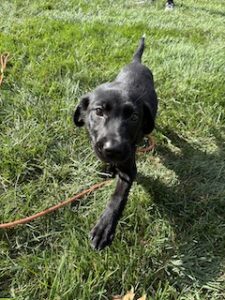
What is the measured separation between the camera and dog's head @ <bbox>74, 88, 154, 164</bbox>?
8.52 ft

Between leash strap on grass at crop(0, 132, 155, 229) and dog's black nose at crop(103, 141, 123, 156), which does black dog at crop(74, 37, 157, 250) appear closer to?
dog's black nose at crop(103, 141, 123, 156)

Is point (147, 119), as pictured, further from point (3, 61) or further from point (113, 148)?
point (3, 61)

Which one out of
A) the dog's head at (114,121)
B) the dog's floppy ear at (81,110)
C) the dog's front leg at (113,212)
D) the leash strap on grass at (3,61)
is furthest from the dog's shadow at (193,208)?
the leash strap on grass at (3,61)

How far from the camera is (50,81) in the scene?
425cm

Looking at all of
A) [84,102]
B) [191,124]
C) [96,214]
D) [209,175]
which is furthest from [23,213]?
[191,124]

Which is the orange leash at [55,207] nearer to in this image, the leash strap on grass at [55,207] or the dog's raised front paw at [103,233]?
the leash strap on grass at [55,207]

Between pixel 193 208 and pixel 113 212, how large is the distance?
2.28 ft

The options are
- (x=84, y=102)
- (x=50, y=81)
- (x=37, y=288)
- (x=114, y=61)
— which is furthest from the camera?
(x=114, y=61)

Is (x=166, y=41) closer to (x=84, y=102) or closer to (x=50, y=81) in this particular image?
(x=50, y=81)

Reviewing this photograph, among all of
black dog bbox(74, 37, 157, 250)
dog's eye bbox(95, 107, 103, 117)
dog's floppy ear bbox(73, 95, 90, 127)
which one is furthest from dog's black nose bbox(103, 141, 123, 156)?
dog's floppy ear bbox(73, 95, 90, 127)

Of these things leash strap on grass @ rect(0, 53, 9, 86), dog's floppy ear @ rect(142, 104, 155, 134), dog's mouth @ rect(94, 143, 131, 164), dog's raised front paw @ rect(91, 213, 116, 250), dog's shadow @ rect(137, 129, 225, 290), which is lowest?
dog's shadow @ rect(137, 129, 225, 290)

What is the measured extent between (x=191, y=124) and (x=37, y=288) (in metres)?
2.22

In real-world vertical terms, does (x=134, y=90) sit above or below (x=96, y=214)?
above

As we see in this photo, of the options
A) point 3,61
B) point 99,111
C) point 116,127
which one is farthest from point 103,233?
point 3,61
